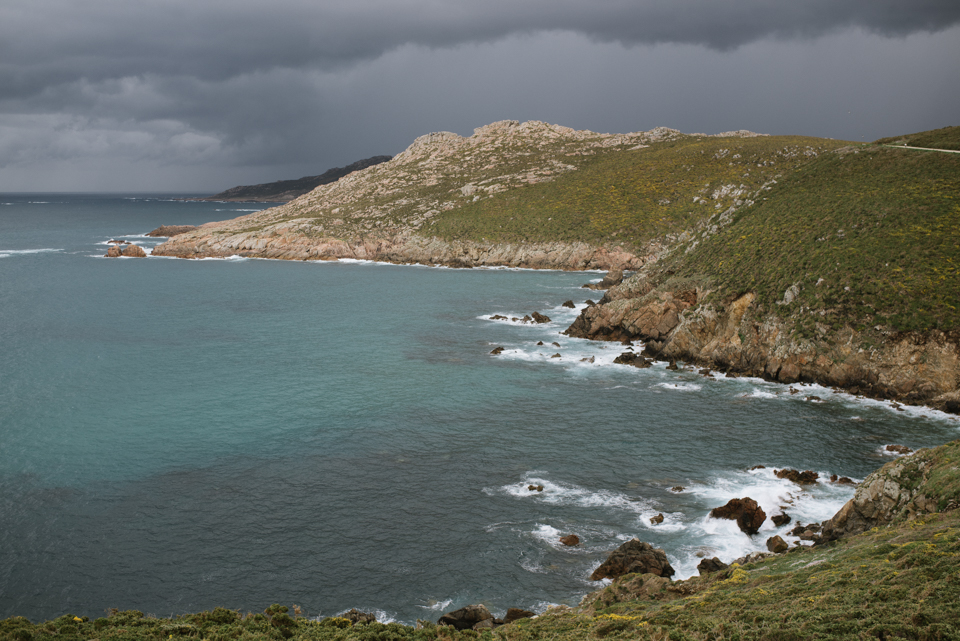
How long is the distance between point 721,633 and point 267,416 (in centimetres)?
3301

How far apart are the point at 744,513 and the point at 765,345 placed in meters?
26.3

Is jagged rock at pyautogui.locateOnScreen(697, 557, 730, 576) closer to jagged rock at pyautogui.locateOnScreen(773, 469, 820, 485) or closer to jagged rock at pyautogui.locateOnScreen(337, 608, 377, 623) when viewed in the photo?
jagged rock at pyautogui.locateOnScreen(773, 469, 820, 485)

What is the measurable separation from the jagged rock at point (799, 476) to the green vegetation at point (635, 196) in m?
89.9

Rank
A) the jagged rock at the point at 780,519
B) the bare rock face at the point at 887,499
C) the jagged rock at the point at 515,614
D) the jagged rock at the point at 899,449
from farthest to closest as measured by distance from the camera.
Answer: the jagged rock at the point at 899,449, the jagged rock at the point at 780,519, the bare rock face at the point at 887,499, the jagged rock at the point at 515,614

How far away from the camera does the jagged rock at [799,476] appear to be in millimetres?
31547

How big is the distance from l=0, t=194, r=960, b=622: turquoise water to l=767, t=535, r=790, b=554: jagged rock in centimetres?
82

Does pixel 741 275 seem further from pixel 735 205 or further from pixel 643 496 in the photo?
pixel 643 496

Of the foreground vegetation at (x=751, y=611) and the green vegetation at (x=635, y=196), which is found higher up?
the green vegetation at (x=635, y=196)

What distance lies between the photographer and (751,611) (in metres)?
16.7

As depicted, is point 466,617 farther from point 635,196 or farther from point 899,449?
point 635,196

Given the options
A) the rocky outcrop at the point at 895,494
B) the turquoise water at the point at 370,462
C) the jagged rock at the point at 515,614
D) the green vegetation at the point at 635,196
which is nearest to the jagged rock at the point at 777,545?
the turquoise water at the point at 370,462

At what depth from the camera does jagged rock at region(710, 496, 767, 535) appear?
2700 centimetres

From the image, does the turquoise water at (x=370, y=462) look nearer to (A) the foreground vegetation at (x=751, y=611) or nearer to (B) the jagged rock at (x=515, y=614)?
(B) the jagged rock at (x=515, y=614)

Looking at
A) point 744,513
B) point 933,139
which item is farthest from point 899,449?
point 933,139
